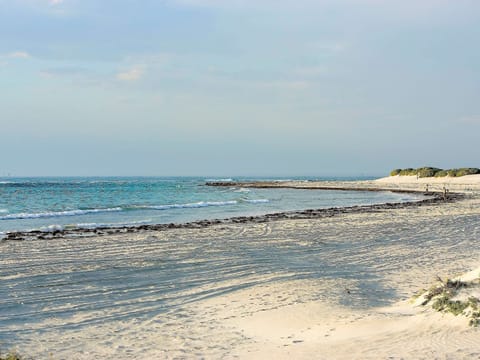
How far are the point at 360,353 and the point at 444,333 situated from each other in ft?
4.11

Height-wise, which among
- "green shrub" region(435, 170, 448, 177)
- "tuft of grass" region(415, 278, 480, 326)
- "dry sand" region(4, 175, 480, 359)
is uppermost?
"green shrub" region(435, 170, 448, 177)

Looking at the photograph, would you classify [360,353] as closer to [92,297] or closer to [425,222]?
[92,297]

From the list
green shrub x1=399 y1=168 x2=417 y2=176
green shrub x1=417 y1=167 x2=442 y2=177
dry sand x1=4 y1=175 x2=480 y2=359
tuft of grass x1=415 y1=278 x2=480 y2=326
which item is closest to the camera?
dry sand x1=4 y1=175 x2=480 y2=359

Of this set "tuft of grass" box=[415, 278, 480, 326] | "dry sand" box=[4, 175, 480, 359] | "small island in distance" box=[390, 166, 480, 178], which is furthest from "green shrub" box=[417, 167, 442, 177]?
"tuft of grass" box=[415, 278, 480, 326]

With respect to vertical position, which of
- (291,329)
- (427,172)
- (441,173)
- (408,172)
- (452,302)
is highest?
(408,172)

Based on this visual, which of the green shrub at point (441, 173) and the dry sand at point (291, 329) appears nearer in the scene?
the dry sand at point (291, 329)

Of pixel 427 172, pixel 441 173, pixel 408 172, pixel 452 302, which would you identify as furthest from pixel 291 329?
pixel 408 172

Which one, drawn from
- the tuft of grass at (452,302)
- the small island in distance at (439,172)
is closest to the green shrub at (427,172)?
the small island in distance at (439,172)

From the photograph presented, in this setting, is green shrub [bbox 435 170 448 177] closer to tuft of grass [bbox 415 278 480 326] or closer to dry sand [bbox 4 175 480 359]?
dry sand [bbox 4 175 480 359]

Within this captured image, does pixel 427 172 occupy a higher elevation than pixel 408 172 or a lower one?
lower

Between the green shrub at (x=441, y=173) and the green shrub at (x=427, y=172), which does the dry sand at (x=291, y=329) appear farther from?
the green shrub at (x=427, y=172)

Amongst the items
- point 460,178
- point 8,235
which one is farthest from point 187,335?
point 460,178

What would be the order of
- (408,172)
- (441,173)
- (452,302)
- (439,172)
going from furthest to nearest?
(408,172)
(439,172)
(441,173)
(452,302)

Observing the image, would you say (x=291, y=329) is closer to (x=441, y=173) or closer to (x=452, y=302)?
(x=452, y=302)
